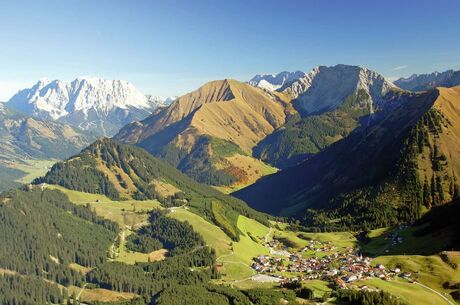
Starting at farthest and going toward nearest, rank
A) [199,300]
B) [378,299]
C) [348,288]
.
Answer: [199,300] < [348,288] < [378,299]

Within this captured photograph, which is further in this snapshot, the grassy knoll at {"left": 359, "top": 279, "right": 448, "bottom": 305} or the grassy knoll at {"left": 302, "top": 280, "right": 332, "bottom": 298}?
the grassy knoll at {"left": 302, "top": 280, "right": 332, "bottom": 298}

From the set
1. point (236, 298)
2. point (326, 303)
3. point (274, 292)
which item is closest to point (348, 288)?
point (326, 303)

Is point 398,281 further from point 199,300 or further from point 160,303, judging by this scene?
point 160,303

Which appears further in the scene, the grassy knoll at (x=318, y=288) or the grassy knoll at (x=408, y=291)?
the grassy knoll at (x=318, y=288)

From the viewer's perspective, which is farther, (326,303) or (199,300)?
(199,300)

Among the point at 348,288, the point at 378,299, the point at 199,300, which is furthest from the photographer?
the point at 199,300

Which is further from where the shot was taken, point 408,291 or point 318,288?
point 318,288

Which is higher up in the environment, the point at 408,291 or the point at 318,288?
the point at 318,288

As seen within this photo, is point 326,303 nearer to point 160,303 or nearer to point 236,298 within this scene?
point 236,298
